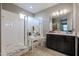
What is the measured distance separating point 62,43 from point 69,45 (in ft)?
0.42

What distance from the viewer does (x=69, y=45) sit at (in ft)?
5.28

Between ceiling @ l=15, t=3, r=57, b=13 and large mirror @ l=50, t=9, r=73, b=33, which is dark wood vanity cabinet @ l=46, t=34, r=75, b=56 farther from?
ceiling @ l=15, t=3, r=57, b=13

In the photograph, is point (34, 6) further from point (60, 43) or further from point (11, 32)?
point (60, 43)

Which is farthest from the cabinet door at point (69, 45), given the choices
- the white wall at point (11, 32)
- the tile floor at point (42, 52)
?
the white wall at point (11, 32)

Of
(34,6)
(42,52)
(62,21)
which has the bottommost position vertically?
(42,52)

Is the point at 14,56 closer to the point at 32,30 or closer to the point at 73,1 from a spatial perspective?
the point at 32,30

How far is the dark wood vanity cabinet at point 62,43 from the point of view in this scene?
62.7 inches

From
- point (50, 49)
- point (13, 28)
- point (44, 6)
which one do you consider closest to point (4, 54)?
point (13, 28)

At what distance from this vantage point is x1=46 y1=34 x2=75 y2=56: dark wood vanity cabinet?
1.59 m

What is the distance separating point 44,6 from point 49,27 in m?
0.39

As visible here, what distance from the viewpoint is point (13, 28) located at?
1.62 m

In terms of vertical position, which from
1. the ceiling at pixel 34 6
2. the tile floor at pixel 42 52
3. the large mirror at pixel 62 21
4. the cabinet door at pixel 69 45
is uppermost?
the ceiling at pixel 34 6

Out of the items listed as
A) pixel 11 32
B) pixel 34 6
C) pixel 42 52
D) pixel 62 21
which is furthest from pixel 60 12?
pixel 11 32

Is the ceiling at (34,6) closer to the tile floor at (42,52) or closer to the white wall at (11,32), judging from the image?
the white wall at (11,32)
